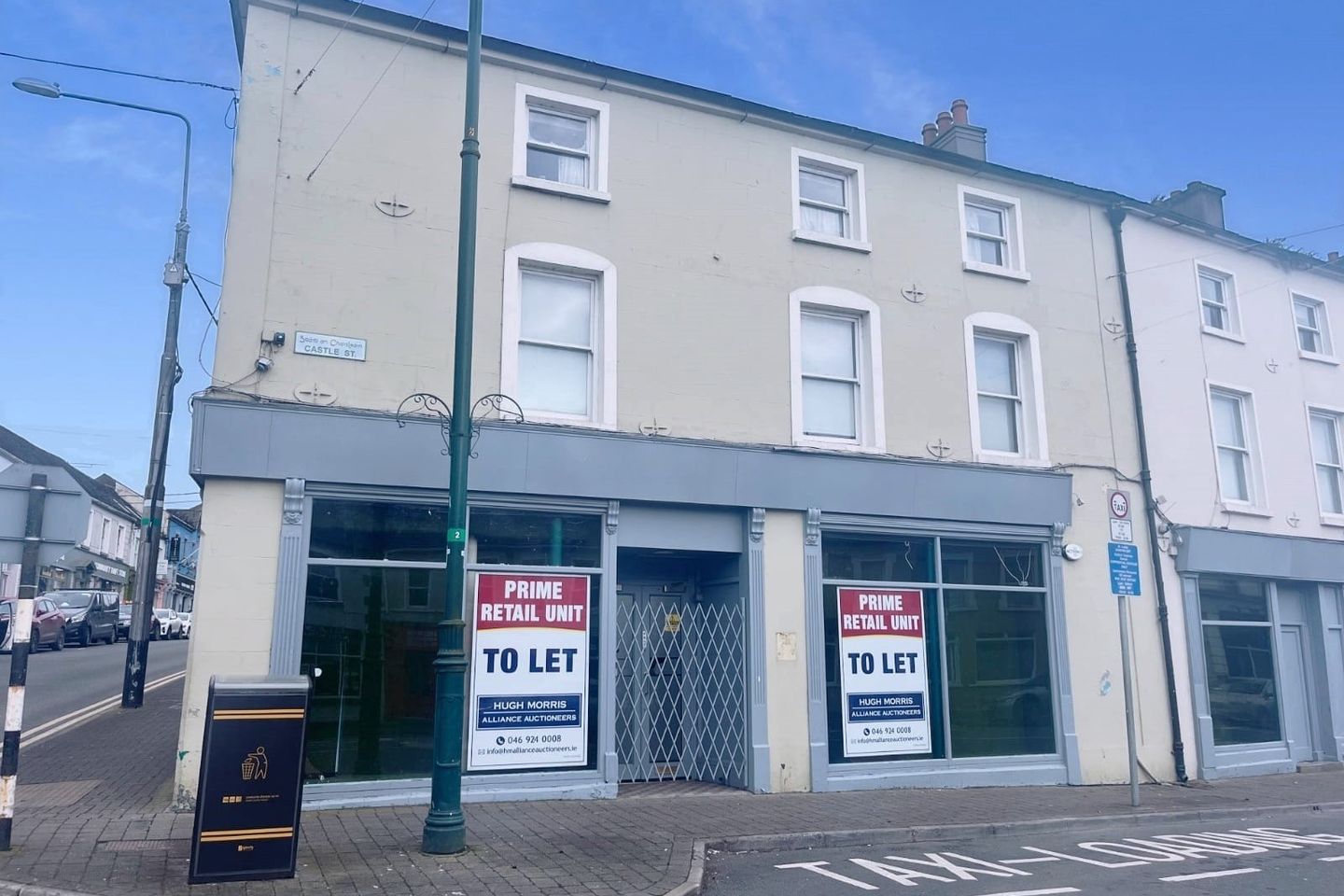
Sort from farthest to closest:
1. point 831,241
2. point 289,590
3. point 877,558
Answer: point 831,241 → point 877,558 → point 289,590

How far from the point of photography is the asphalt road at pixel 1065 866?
7438 mm

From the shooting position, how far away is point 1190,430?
1524 cm

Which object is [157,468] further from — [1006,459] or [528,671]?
[1006,459]

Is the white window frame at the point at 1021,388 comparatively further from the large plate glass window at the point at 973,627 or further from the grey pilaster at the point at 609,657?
the grey pilaster at the point at 609,657

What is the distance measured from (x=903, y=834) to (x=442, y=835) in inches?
165

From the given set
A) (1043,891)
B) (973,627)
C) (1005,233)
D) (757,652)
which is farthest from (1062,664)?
(1043,891)

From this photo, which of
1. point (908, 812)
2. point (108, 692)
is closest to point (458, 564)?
point (908, 812)

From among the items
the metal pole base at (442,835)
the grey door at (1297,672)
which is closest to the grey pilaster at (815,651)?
the metal pole base at (442,835)

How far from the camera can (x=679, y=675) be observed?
39.4 ft

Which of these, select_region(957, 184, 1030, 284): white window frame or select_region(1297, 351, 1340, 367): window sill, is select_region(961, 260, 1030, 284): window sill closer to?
select_region(957, 184, 1030, 284): white window frame

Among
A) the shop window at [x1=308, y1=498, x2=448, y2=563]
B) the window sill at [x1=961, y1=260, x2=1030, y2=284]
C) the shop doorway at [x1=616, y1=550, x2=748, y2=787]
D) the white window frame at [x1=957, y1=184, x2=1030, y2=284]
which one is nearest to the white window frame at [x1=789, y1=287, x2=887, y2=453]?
the window sill at [x1=961, y1=260, x2=1030, y2=284]

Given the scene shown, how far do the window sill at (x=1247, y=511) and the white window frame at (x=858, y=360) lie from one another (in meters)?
6.16

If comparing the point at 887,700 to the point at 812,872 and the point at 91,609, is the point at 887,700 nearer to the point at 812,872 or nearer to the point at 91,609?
the point at 812,872

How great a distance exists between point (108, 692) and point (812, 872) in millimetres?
17015
